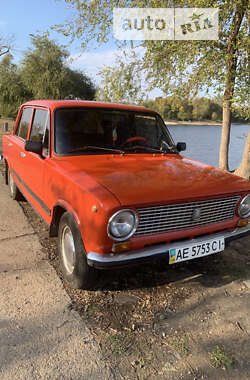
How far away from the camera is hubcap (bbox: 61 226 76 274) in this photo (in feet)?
9.62

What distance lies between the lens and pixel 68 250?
119 inches

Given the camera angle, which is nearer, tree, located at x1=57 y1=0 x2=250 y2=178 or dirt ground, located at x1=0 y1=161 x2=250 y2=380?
dirt ground, located at x1=0 y1=161 x2=250 y2=380

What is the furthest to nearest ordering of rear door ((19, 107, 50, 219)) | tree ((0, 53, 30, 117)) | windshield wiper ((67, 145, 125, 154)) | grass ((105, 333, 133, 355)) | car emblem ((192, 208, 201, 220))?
tree ((0, 53, 30, 117)), rear door ((19, 107, 50, 219)), windshield wiper ((67, 145, 125, 154)), car emblem ((192, 208, 201, 220)), grass ((105, 333, 133, 355))

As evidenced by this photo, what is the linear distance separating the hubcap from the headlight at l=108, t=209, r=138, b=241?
0.70 meters

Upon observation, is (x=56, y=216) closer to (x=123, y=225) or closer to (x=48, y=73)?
(x=123, y=225)

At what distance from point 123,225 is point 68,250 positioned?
3.01 ft

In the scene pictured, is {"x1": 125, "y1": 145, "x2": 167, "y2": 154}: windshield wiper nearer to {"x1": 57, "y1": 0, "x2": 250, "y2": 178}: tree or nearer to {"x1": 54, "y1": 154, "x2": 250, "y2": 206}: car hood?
{"x1": 54, "y1": 154, "x2": 250, "y2": 206}: car hood

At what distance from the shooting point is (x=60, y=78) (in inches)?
1127

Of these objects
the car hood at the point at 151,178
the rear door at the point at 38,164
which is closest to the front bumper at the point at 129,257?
the car hood at the point at 151,178

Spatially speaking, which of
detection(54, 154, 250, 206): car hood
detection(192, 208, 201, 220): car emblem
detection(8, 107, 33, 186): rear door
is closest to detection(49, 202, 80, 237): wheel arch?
detection(54, 154, 250, 206): car hood

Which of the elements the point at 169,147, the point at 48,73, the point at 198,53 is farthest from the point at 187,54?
the point at 48,73

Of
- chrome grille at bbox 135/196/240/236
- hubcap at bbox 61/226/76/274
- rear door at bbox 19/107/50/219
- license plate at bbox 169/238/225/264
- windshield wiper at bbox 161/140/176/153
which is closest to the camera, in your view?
chrome grille at bbox 135/196/240/236

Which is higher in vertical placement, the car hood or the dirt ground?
the car hood

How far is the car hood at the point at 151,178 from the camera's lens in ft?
8.20
